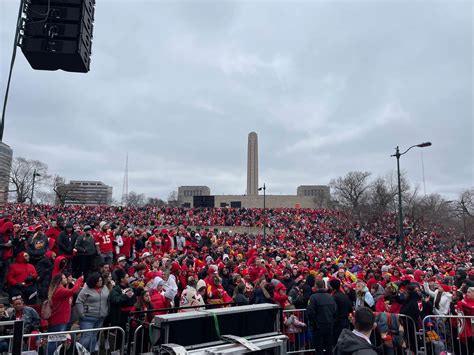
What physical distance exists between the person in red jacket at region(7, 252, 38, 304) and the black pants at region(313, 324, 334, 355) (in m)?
5.57

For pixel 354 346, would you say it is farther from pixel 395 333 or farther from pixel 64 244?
pixel 64 244

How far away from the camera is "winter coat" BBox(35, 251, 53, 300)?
7507mm

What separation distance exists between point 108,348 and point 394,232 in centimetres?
3863

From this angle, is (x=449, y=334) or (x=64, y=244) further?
(x=64, y=244)

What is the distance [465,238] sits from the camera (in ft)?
115

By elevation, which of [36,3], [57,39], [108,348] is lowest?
[108,348]

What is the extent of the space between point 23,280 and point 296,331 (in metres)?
5.58

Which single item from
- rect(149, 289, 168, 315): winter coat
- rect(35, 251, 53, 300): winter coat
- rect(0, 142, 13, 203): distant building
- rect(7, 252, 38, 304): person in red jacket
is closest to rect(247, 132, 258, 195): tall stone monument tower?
rect(0, 142, 13, 203): distant building

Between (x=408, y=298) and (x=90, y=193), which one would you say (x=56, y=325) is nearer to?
(x=408, y=298)

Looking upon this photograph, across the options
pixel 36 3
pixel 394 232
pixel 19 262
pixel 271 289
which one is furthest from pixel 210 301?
pixel 394 232

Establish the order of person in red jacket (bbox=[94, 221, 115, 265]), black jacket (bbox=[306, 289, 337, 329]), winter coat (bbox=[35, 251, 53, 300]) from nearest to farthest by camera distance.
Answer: black jacket (bbox=[306, 289, 337, 329])
winter coat (bbox=[35, 251, 53, 300])
person in red jacket (bbox=[94, 221, 115, 265])

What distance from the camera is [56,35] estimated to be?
21.8 ft

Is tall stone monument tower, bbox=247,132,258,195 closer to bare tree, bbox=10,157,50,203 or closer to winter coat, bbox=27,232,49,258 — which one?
bare tree, bbox=10,157,50,203

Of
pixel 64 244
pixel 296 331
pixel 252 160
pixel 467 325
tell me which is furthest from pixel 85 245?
pixel 252 160
